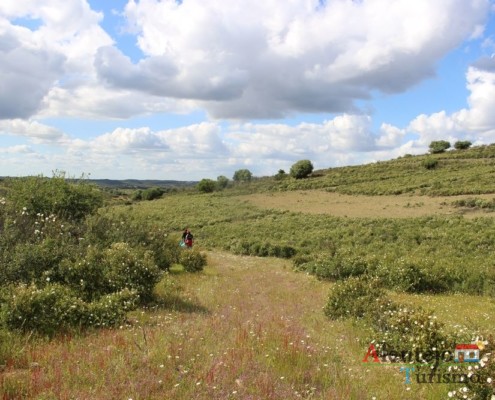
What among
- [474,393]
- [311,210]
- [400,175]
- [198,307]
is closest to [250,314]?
[198,307]

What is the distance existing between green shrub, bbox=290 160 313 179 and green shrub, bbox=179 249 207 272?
65.9 metres

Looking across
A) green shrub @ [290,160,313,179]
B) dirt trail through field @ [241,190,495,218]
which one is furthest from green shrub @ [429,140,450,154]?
dirt trail through field @ [241,190,495,218]

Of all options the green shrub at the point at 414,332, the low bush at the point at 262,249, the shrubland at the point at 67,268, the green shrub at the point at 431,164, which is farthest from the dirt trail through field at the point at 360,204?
the green shrub at the point at 414,332

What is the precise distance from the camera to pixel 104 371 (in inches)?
207

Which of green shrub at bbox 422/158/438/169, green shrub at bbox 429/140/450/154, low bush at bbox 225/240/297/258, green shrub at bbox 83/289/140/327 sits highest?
green shrub at bbox 429/140/450/154

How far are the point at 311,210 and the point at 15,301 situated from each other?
4362 centimetres

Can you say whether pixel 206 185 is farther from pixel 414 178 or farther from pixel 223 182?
pixel 414 178

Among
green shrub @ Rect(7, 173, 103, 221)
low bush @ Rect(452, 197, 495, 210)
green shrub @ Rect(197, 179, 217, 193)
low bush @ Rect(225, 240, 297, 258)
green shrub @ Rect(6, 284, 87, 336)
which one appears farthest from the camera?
green shrub @ Rect(197, 179, 217, 193)

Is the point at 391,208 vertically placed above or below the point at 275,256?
above

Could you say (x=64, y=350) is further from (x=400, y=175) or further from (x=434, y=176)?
(x=400, y=175)

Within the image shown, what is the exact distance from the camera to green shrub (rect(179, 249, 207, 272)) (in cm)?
1943

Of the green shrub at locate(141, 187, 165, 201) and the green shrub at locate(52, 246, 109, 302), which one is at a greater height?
the green shrub at locate(141, 187, 165, 201)

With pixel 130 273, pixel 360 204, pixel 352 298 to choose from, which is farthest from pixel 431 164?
pixel 130 273

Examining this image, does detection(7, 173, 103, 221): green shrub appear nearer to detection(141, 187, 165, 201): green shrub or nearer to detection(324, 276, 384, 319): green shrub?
detection(324, 276, 384, 319): green shrub
